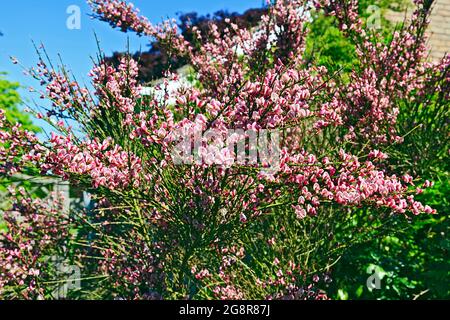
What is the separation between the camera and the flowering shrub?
8.04 ft

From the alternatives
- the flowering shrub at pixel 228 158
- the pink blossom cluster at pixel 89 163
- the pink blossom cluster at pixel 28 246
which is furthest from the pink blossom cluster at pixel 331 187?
the pink blossom cluster at pixel 28 246

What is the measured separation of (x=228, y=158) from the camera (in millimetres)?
2266

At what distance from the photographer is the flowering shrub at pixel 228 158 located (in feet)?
8.04

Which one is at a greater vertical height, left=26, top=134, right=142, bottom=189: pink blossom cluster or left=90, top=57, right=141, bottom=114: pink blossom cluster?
left=90, top=57, right=141, bottom=114: pink blossom cluster

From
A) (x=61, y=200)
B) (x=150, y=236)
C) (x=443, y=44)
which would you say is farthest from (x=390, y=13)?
(x=150, y=236)

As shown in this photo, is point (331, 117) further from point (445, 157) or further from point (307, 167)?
point (445, 157)

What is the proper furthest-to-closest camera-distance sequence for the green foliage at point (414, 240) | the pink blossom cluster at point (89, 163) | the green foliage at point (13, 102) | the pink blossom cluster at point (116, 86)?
the green foliage at point (13, 102), the green foliage at point (414, 240), the pink blossom cluster at point (116, 86), the pink blossom cluster at point (89, 163)

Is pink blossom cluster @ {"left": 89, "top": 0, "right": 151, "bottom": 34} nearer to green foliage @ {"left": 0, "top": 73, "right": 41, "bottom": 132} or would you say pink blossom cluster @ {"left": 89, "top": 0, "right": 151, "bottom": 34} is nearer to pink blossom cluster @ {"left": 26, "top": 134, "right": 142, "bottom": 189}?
pink blossom cluster @ {"left": 26, "top": 134, "right": 142, "bottom": 189}

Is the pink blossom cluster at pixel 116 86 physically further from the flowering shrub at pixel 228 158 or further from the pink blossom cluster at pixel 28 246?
the pink blossom cluster at pixel 28 246

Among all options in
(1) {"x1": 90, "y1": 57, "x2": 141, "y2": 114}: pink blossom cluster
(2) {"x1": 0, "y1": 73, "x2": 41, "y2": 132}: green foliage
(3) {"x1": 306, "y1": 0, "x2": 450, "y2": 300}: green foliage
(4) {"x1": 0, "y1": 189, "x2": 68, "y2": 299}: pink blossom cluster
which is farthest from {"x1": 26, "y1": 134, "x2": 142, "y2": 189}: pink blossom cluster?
(2) {"x1": 0, "y1": 73, "x2": 41, "y2": 132}: green foliage

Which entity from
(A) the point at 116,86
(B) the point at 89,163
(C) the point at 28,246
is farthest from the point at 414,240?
(C) the point at 28,246

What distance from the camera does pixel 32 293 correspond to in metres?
3.82

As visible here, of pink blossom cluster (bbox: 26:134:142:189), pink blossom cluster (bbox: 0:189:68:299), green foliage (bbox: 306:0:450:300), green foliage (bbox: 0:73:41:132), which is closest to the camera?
pink blossom cluster (bbox: 26:134:142:189)

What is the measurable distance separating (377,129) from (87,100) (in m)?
2.10
